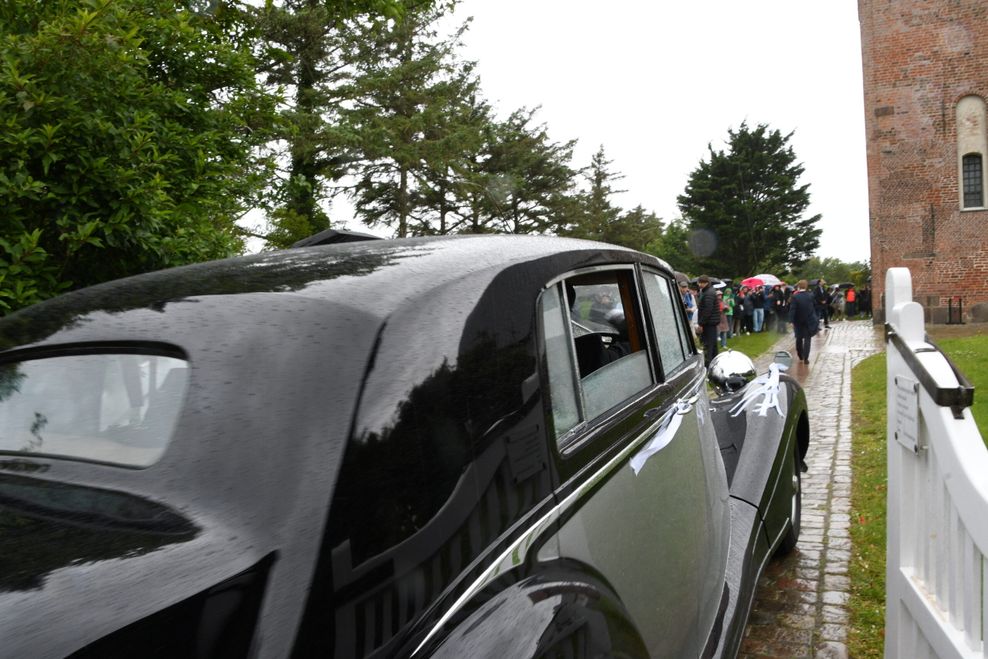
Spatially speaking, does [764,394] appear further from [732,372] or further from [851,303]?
[851,303]

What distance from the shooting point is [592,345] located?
9.23ft

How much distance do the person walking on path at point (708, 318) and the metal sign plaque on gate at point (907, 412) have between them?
1254 cm

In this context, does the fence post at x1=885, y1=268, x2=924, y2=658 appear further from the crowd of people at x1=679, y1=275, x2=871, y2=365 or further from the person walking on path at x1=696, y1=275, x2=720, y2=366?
the person walking on path at x1=696, y1=275, x2=720, y2=366

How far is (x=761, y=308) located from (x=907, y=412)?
80.4 feet

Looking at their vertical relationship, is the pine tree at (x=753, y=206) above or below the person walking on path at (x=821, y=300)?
above

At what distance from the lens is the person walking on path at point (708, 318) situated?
1554cm

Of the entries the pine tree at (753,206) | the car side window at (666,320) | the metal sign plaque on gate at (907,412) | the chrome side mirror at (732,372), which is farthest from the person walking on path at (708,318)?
the pine tree at (753,206)

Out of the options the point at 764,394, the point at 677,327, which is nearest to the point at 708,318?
the point at 764,394

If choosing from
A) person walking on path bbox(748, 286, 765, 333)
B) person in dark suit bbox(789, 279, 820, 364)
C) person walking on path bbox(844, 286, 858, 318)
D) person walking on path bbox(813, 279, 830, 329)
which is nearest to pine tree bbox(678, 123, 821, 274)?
person walking on path bbox(844, 286, 858, 318)

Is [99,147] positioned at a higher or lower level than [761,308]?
higher

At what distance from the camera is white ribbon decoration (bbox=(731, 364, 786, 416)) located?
177 inches

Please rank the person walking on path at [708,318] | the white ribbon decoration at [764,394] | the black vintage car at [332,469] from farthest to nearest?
the person walking on path at [708,318] → the white ribbon decoration at [764,394] → the black vintage car at [332,469]

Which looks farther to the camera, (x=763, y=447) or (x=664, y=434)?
(x=763, y=447)

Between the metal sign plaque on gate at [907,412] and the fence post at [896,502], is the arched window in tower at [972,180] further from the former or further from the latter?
the metal sign plaque on gate at [907,412]
